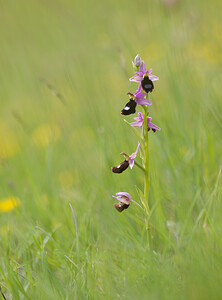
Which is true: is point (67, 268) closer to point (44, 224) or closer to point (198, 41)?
point (44, 224)

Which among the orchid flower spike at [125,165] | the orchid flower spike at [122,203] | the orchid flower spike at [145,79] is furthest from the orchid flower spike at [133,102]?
the orchid flower spike at [122,203]

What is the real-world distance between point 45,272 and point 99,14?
13.5ft

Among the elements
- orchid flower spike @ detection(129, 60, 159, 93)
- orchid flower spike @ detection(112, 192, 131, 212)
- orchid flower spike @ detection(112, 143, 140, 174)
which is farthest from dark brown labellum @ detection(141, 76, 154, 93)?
orchid flower spike @ detection(112, 192, 131, 212)

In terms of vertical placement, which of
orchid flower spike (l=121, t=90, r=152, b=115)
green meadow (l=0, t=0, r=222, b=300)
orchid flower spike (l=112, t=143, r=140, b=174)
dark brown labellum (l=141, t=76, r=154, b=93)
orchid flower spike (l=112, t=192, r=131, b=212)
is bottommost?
green meadow (l=0, t=0, r=222, b=300)

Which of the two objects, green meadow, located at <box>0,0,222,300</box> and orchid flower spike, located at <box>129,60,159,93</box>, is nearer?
Answer: green meadow, located at <box>0,0,222,300</box>

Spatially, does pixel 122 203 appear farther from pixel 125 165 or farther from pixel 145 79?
pixel 145 79

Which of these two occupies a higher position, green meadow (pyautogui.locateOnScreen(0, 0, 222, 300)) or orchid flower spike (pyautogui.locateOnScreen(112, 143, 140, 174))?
orchid flower spike (pyautogui.locateOnScreen(112, 143, 140, 174))

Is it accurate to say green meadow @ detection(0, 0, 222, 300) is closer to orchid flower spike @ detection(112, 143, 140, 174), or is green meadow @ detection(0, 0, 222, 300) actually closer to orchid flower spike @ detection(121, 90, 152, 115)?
orchid flower spike @ detection(112, 143, 140, 174)

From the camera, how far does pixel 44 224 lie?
2822mm

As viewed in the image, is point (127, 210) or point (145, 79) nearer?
point (145, 79)

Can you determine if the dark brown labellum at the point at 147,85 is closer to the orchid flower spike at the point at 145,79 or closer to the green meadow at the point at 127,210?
the orchid flower spike at the point at 145,79

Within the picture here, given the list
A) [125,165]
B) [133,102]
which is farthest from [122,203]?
[133,102]

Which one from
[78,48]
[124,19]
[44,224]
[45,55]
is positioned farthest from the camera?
[45,55]

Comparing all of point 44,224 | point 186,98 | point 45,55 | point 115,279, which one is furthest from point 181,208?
point 45,55
